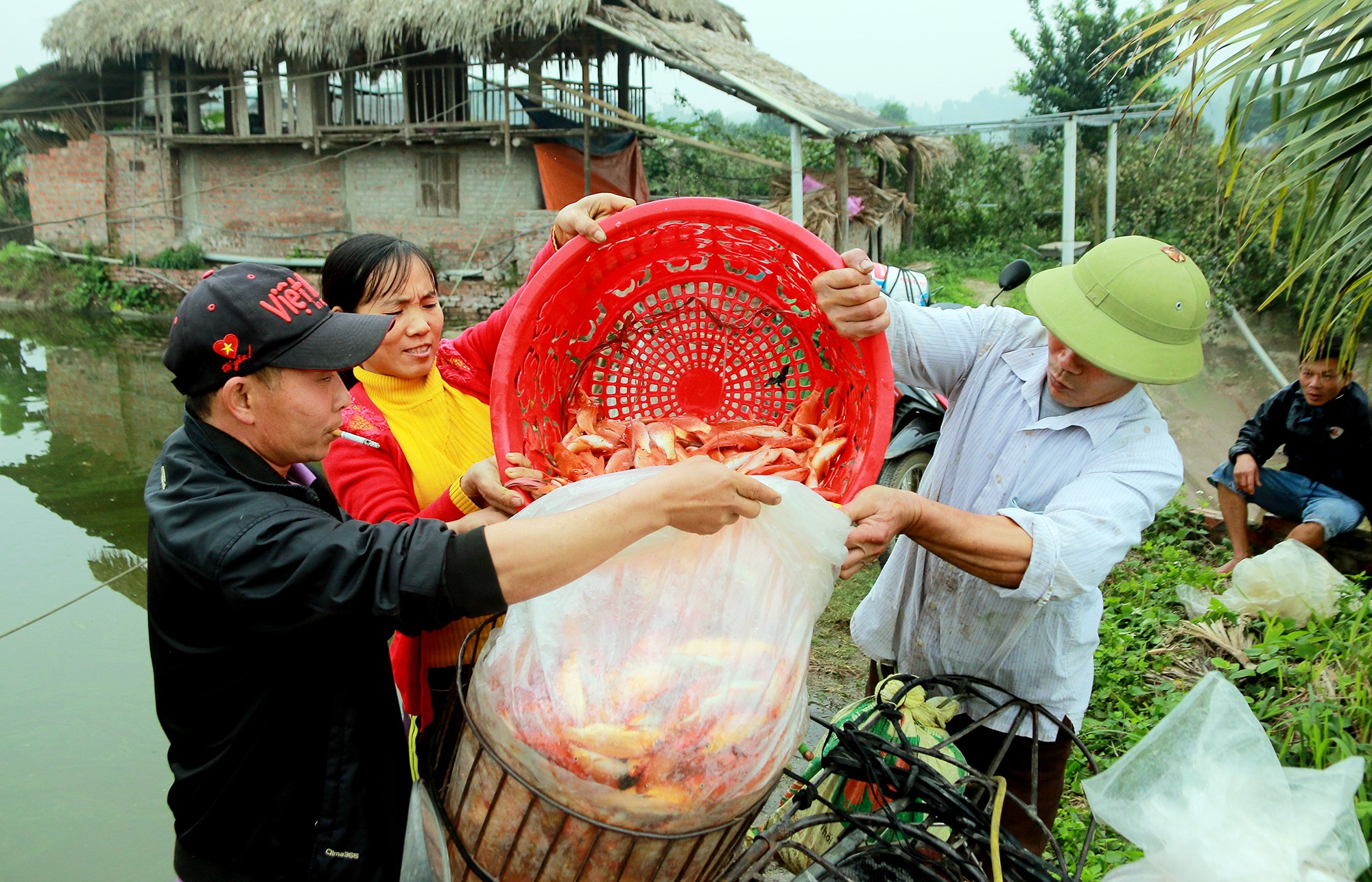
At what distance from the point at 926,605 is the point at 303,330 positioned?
1.43 m

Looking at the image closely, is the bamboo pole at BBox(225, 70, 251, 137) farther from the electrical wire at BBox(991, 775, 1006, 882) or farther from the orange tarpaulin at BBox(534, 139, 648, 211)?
the electrical wire at BBox(991, 775, 1006, 882)

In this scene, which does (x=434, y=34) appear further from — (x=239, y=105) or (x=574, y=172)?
(x=239, y=105)

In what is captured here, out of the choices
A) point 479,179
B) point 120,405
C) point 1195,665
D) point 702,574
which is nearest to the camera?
point 702,574

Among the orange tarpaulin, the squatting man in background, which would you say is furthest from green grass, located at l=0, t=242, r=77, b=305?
the squatting man in background

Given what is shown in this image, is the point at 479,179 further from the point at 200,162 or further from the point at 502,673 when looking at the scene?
the point at 502,673

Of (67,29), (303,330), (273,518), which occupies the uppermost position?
(67,29)

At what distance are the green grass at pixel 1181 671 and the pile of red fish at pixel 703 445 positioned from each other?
148 cm

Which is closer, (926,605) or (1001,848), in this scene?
(1001,848)

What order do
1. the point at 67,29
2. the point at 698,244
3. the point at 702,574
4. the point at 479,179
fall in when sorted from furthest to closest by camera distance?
1. the point at 67,29
2. the point at 479,179
3. the point at 698,244
4. the point at 702,574

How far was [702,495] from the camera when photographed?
1242mm

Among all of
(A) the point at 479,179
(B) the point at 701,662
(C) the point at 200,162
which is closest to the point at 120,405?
(A) the point at 479,179

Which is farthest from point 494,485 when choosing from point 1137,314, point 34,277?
A: point 34,277

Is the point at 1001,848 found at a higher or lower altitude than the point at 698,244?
lower

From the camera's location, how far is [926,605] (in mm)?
2018
